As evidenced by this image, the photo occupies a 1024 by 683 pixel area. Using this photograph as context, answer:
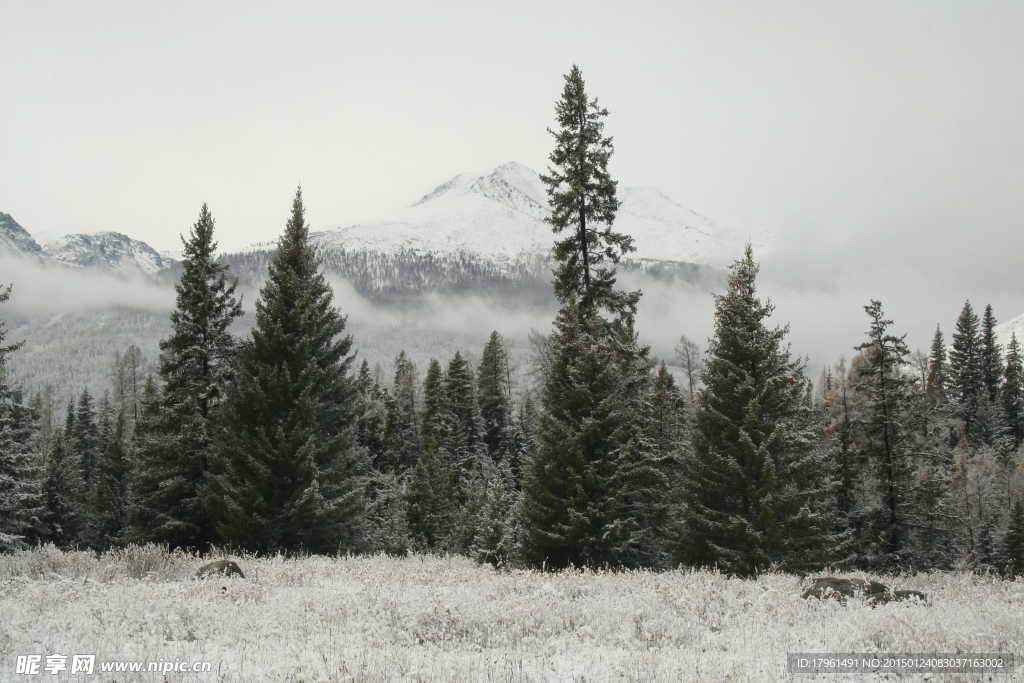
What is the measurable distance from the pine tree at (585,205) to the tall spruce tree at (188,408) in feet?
41.4

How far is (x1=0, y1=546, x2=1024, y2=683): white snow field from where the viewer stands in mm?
5004

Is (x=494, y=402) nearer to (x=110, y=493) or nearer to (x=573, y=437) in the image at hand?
(x=110, y=493)

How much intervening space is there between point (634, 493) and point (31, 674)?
47.1ft

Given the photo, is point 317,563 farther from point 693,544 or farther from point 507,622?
point 693,544

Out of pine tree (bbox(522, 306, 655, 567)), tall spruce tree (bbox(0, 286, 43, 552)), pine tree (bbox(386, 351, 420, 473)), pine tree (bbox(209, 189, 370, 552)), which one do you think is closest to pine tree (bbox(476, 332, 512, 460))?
pine tree (bbox(386, 351, 420, 473))

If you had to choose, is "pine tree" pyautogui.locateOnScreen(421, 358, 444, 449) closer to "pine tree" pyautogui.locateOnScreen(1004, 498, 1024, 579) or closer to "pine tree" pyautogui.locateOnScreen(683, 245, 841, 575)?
"pine tree" pyautogui.locateOnScreen(683, 245, 841, 575)

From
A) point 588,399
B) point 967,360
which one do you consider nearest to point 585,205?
point 588,399

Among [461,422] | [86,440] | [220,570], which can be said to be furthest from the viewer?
[461,422]

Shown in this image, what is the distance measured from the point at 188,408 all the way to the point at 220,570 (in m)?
13.6

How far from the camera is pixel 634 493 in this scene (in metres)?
16.6

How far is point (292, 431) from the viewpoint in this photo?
638 inches

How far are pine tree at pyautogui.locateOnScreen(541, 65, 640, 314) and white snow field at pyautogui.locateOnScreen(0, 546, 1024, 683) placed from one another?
10913 mm

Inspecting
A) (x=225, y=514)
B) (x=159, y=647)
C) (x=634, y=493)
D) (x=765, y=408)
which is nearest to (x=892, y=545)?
(x=765, y=408)

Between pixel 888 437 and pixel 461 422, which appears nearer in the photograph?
pixel 888 437
